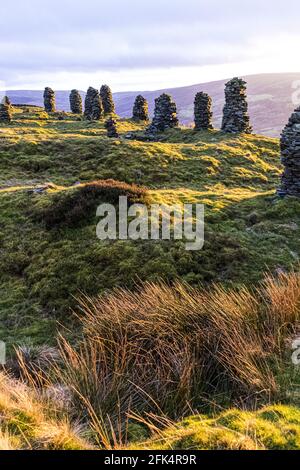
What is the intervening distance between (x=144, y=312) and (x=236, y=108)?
4446cm

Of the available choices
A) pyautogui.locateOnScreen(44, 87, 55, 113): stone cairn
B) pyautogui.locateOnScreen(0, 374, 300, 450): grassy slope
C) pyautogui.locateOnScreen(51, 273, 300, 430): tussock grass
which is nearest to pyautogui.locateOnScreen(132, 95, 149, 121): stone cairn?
pyautogui.locateOnScreen(44, 87, 55, 113): stone cairn

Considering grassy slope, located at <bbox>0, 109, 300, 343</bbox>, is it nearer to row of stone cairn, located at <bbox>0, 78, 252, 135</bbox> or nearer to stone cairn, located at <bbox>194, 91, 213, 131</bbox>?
row of stone cairn, located at <bbox>0, 78, 252, 135</bbox>

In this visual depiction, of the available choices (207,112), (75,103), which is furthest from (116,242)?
(75,103)

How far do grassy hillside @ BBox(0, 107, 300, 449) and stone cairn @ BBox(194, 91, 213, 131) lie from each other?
2040 cm

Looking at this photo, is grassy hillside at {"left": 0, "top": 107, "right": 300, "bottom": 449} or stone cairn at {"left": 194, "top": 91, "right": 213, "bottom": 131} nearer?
grassy hillside at {"left": 0, "top": 107, "right": 300, "bottom": 449}

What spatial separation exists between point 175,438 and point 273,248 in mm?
12435

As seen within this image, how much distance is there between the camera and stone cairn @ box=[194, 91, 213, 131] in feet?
167

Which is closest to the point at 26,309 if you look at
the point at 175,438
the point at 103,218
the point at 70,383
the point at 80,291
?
the point at 80,291

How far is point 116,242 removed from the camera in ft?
53.4

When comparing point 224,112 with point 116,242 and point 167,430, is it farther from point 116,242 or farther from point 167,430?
point 167,430

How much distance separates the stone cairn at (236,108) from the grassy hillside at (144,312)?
18811mm

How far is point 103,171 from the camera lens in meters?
30.0
